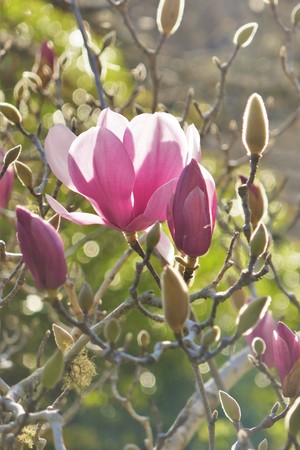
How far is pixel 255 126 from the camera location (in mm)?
509

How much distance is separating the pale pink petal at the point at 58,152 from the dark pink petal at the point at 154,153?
5 centimetres

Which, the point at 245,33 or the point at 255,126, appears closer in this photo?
the point at 255,126

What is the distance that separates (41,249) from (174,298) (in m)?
0.08

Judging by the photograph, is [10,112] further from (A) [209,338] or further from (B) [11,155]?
(A) [209,338]

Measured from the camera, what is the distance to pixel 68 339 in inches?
23.9

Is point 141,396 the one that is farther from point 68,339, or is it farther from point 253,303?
point 253,303

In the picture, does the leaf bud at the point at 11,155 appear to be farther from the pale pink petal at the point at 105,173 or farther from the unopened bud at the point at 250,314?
the unopened bud at the point at 250,314

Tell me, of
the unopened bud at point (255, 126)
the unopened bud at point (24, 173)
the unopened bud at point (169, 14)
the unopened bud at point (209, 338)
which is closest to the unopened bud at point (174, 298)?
the unopened bud at point (209, 338)

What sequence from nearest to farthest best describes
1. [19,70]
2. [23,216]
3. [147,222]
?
1. [23,216]
2. [147,222]
3. [19,70]

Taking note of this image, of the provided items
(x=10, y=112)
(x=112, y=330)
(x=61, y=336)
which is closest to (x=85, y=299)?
(x=112, y=330)

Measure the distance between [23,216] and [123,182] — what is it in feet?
0.36

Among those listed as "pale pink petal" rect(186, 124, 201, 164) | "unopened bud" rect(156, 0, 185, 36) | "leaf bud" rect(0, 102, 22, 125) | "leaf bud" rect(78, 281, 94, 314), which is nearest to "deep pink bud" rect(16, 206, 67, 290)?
"leaf bud" rect(78, 281, 94, 314)

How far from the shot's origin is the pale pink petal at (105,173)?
1.71ft

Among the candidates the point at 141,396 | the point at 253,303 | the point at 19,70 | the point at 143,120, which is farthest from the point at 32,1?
the point at 253,303
